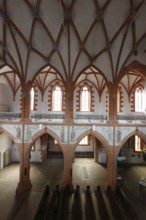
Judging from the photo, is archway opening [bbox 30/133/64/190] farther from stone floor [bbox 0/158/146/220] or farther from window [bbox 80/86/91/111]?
window [bbox 80/86/91/111]

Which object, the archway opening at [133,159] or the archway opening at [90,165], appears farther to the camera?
the archway opening at [133,159]

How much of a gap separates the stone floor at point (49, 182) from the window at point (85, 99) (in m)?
8.13

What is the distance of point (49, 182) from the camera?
54.1 ft

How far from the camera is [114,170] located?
49.3 feet

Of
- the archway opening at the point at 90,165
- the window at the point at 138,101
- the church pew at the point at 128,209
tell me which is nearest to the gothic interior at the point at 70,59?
the archway opening at the point at 90,165

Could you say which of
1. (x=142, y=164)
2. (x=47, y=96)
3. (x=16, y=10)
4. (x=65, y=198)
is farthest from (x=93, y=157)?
(x=16, y=10)

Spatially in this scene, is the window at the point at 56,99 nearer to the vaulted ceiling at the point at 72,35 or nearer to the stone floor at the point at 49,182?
the vaulted ceiling at the point at 72,35

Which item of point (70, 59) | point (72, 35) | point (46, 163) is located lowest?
point (46, 163)

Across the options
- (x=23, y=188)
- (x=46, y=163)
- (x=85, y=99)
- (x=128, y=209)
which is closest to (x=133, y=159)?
(x=85, y=99)

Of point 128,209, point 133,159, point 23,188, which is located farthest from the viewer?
point 133,159

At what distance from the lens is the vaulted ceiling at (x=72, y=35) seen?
38.9 feet

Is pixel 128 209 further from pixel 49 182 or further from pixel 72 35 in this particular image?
pixel 72 35

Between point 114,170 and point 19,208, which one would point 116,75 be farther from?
point 19,208

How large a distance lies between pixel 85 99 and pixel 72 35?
32.3ft
